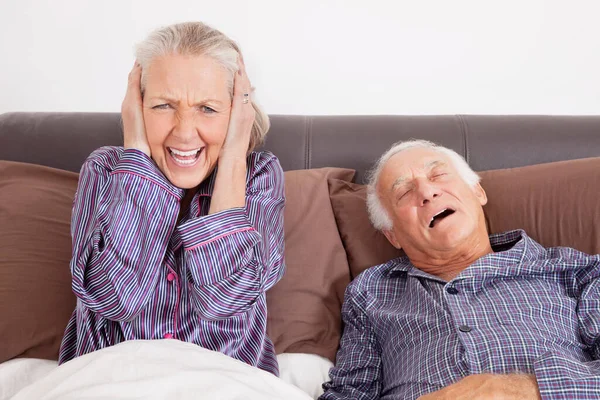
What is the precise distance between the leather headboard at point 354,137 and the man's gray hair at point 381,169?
0.09m

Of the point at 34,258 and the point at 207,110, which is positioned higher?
the point at 207,110

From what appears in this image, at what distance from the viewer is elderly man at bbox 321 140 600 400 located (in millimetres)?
1361

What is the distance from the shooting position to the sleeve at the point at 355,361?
1560 millimetres

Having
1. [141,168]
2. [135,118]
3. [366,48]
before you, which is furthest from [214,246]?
[366,48]

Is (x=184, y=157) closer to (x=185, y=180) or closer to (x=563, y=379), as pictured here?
(x=185, y=180)

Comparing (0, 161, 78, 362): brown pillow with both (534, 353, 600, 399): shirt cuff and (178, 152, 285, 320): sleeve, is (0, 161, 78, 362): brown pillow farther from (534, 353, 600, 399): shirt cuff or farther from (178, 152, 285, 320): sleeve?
(534, 353, 600, 399): shirt cuff

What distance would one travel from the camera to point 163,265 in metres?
1.48

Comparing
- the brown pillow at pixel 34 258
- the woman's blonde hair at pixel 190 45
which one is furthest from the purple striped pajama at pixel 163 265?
the woman's blonde hair at pixel 190 45

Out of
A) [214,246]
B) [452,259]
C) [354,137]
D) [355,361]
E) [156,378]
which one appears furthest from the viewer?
[354,137]

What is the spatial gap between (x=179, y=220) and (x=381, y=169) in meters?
0.63

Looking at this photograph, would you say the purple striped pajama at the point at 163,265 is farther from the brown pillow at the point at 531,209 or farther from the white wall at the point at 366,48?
the white wall at the point at 366,48

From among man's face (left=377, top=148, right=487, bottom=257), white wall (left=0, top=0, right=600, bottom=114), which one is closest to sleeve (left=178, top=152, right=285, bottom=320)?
man's face (left=377, top=148, right=487, bottom=257)

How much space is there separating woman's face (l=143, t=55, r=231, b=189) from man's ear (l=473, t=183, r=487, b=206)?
2.49 ft

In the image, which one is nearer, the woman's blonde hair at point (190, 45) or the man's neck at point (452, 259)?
the woman's blonde hair at point (190, 45)
